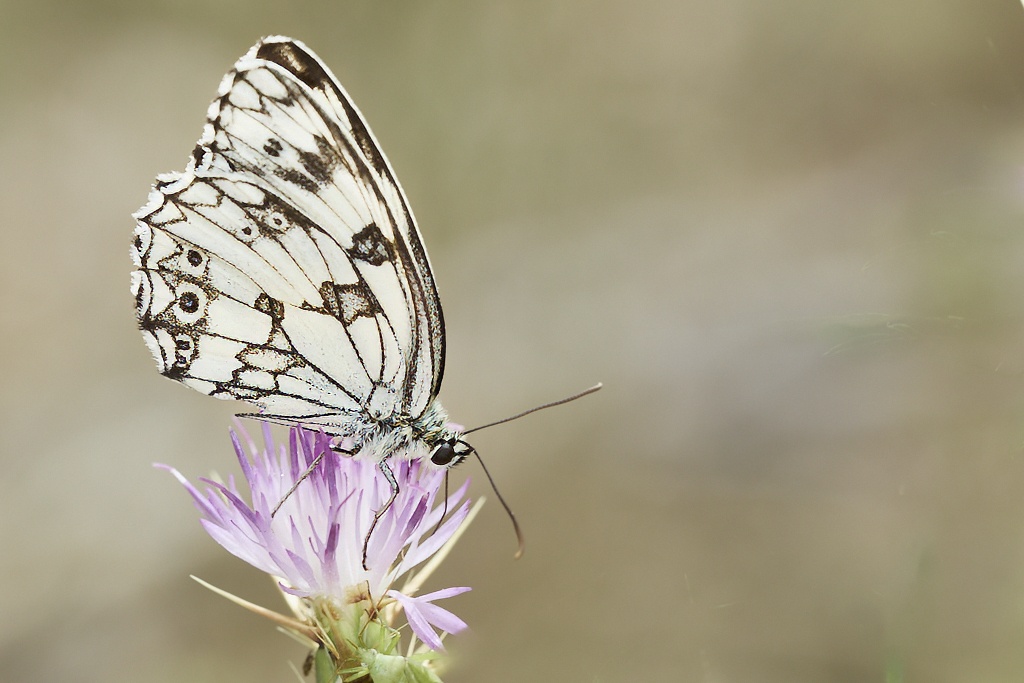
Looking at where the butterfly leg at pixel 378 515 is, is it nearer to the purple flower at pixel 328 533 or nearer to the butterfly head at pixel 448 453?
the purple flower at pixel 328 533

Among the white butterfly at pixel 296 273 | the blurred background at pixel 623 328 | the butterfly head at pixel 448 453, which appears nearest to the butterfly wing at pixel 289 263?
the white butterfly at pixel 296 273

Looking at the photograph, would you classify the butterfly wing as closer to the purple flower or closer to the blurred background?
the purple flower

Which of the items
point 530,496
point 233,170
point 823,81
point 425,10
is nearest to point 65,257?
point 425,10

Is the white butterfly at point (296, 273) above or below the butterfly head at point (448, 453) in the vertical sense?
above

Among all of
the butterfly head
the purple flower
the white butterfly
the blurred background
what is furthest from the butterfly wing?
the blurred background

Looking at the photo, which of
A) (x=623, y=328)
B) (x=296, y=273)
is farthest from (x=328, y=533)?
(x=623, y=328)

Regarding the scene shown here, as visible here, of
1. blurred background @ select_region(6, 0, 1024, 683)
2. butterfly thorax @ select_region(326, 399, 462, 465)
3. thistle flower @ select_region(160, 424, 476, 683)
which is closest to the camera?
thistle flower @ select_region(160, 424, 476, 683)

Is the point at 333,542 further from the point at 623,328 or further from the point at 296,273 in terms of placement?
the point at 623,328
